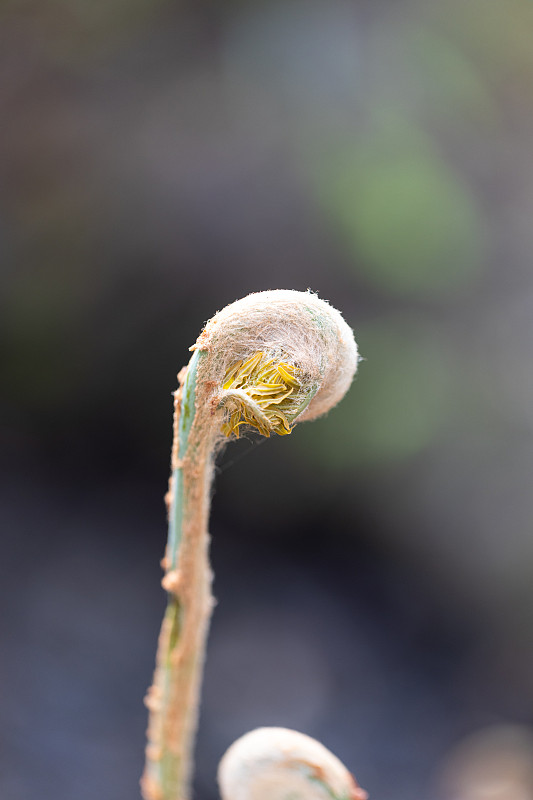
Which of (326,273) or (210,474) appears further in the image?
(326,273)

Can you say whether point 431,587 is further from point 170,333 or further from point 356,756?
point 170,333

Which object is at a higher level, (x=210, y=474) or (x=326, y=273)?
(x=326, y=273)

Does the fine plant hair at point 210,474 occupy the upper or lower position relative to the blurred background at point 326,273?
lower

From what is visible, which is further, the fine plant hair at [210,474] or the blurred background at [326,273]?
the blurred background at [326,273]

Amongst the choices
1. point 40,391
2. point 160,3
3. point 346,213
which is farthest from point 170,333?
point 160,3
